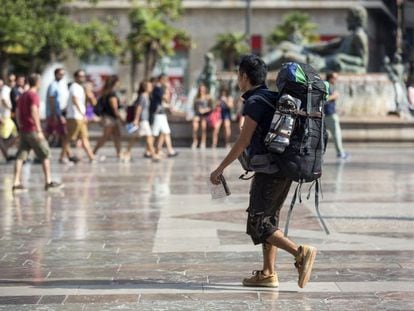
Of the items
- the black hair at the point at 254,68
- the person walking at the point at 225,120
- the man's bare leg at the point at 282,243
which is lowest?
the person walking at the point at 225,120

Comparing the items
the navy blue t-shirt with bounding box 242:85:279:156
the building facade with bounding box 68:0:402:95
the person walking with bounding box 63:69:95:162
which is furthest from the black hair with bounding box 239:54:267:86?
the building facade with bounding box 68:0:402:95

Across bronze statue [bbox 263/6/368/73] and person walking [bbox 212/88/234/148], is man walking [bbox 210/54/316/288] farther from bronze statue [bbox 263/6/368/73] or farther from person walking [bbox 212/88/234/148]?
bronze statue [bbox 263/6/368/73]

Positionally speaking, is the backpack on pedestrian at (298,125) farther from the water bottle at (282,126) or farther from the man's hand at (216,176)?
the man's hand at (216,176)

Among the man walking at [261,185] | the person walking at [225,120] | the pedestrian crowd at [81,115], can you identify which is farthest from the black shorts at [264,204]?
the person walking at [225,120]

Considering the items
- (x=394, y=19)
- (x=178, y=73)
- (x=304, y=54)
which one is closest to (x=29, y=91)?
(x=304, y=54)

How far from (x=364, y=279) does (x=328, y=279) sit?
0.26 meters

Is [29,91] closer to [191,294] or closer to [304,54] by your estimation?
→ [191,294]

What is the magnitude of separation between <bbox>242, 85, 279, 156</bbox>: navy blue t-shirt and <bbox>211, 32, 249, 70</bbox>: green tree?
1916 inches

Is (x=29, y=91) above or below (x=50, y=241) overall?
above

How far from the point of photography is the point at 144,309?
7.30 m

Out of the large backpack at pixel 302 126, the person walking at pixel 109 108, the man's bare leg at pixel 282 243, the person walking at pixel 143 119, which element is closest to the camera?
the large backpack at pixel 302 126

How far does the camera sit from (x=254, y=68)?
8.02 m

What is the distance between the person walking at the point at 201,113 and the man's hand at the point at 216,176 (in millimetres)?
19258

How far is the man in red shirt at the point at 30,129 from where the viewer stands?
1538 cm
